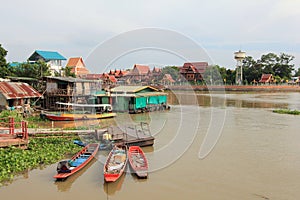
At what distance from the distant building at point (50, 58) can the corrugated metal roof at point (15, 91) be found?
16.6 m

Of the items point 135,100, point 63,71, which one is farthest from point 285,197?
point 63,71

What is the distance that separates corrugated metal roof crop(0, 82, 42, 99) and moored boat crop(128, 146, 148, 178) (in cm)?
1203

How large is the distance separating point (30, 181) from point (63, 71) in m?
28.3

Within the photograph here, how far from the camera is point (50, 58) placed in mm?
37781

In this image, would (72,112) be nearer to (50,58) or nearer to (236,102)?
(50,58)

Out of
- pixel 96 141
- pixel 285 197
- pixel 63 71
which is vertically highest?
pixel 63 71

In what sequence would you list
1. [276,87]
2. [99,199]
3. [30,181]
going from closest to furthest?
[99,199] < [30,181] < [276,87]

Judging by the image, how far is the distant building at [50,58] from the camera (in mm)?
37344

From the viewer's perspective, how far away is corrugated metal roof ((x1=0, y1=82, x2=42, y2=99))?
60.3 ft

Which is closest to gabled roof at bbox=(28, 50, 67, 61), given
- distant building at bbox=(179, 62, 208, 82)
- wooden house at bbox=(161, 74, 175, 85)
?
wooden house at bbox=(161, 74, 175, 85)

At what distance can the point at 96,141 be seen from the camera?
38.8 feet

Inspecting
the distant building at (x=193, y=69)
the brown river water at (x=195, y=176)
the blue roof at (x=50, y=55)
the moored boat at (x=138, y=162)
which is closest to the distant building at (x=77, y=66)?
the blue roof at (x=50, y=55)

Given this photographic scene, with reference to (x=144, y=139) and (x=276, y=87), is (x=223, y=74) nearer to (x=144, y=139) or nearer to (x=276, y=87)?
(x=276, y=87)

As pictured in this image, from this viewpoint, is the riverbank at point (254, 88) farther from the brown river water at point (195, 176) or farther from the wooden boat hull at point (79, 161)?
the wooden boat hull at point (79, 161)
